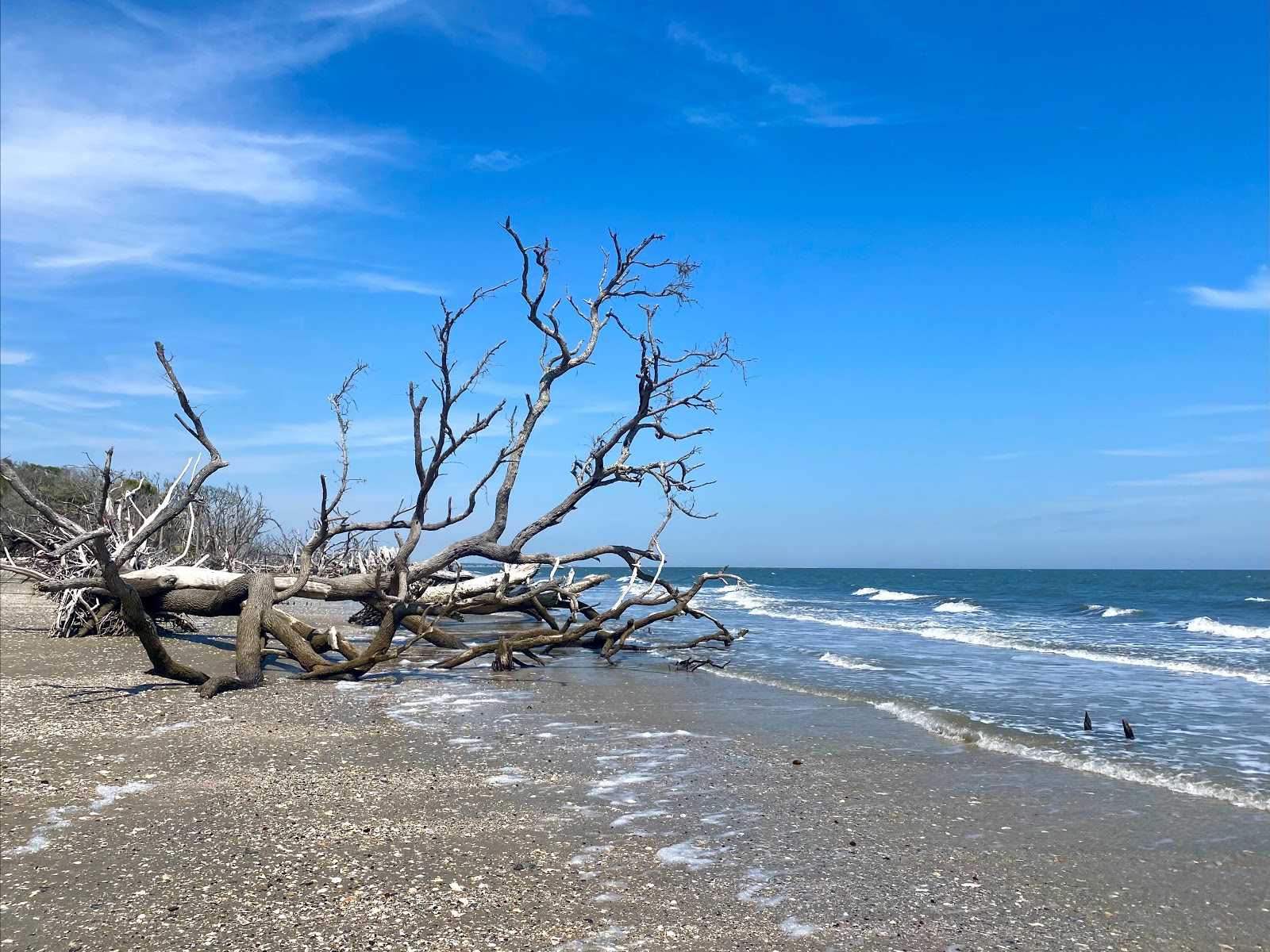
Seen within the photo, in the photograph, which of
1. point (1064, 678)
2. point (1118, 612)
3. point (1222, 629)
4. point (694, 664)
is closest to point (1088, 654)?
point (1064, 678)

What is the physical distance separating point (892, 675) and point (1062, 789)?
7.16 m

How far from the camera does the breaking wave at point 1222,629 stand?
24.0 metres

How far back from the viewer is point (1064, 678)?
14219 mm

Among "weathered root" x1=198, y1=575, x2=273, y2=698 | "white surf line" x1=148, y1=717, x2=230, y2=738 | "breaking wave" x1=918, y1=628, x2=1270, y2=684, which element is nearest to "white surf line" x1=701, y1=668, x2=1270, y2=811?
"white surf line" x1=148, y1=717, x2=230, y2=738

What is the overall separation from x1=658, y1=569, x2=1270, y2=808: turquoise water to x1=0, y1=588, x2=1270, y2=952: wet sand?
103 centimetres

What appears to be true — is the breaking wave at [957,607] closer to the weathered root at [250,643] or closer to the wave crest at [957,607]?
the wave crest at [957,607]

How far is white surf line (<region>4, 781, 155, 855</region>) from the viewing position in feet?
16.6

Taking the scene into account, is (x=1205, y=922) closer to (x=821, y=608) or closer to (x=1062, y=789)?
(x=1062, y=789)

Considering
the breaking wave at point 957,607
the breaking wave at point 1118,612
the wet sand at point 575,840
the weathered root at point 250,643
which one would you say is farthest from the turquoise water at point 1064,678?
the weathered root at point 250,643

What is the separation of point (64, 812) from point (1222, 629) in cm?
2906

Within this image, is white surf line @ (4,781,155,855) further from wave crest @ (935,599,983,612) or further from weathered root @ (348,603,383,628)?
wave crest @ (935,599,983,612)

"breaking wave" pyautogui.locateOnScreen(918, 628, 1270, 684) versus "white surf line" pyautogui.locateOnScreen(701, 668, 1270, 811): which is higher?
A: "white surf line" pyautogui.locateOnScreen(701, 668, 1270, 811)

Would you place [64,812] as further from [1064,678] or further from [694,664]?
[1064,678]

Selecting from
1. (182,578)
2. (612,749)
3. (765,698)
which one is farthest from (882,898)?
(182,578)
